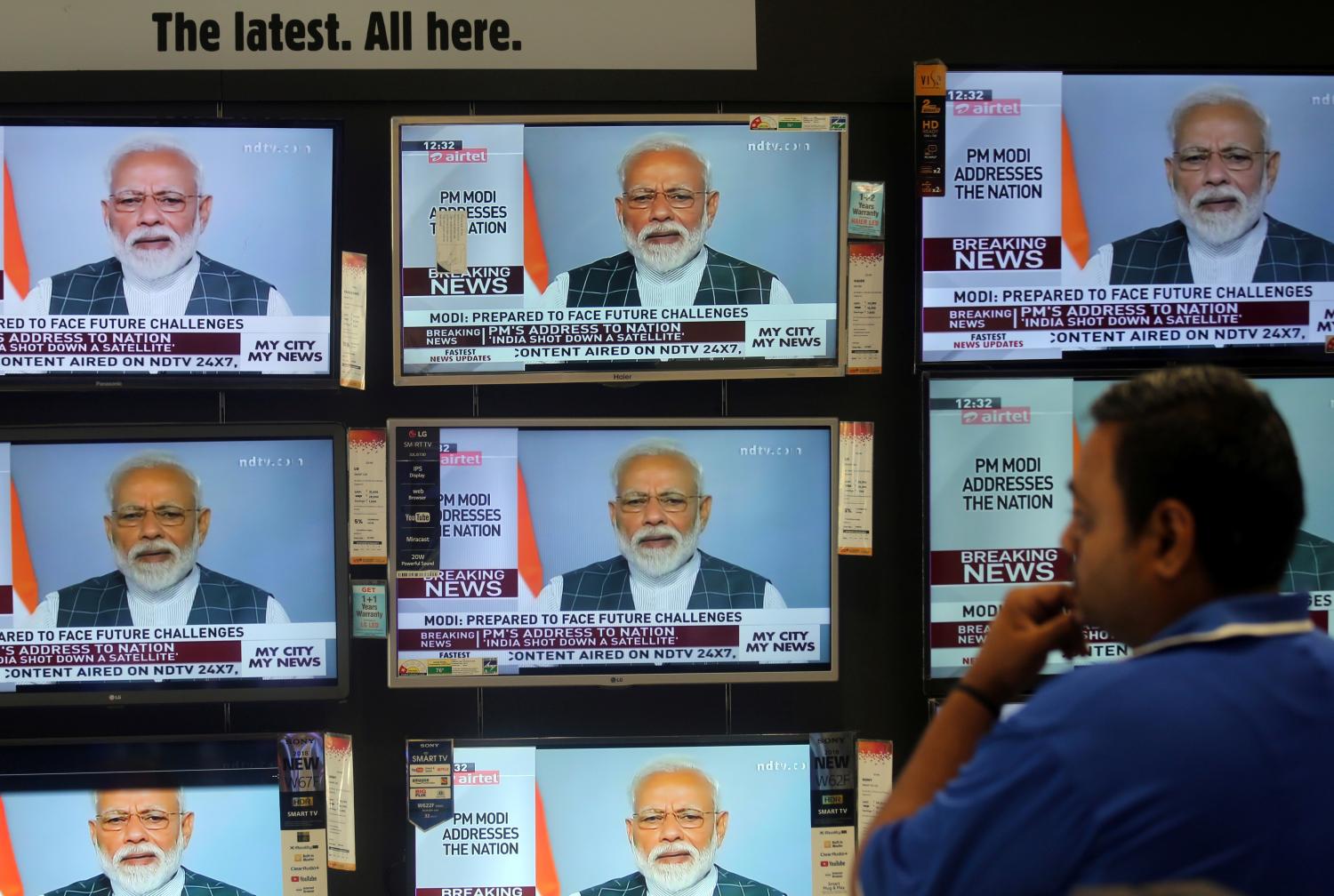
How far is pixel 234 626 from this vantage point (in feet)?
8.13

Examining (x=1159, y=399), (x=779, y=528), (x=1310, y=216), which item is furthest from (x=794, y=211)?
(x=1159, y=399)

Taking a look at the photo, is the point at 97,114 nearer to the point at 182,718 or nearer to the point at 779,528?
the point at 182,718

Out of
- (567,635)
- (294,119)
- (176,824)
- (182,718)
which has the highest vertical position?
(294,119)

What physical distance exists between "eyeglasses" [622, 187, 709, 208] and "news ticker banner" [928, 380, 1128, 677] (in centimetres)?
64

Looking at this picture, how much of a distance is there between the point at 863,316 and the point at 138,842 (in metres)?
1.88

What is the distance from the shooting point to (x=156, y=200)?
247 centimetres

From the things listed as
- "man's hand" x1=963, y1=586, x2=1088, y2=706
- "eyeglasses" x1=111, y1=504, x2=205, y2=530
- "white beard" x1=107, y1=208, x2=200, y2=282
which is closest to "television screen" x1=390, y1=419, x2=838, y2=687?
"eyeglasses" x1=111, y1=504, x2=205, y2=530

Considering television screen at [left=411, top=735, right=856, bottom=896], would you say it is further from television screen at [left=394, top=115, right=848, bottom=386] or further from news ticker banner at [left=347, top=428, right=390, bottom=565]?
television screen at [left=394, top=115, right=848, bottom=386]

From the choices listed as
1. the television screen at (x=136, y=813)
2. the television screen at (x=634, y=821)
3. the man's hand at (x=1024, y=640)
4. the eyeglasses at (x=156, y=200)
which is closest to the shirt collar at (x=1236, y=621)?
the man's hand at (x=1024, y=640)

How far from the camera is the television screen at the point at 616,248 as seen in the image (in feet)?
8.14

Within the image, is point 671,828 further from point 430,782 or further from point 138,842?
point 138,842

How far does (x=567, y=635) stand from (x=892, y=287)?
103cm

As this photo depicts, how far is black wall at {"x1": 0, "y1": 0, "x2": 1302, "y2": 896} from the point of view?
8.38 feet

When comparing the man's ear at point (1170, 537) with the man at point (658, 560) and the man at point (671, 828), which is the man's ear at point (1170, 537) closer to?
the man at point (658, 560)
